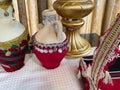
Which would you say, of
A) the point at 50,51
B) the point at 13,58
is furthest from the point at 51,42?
the point at 13,58

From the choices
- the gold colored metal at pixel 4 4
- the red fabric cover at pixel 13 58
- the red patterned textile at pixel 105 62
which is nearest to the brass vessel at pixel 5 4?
the gold colored metal at pixel 4 4

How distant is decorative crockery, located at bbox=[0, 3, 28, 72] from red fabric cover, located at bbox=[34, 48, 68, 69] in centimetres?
5

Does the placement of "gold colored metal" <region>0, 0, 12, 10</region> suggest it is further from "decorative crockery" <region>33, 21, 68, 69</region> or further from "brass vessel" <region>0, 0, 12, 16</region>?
"decorative crockery" <region>33, 21, 68, 69</region>

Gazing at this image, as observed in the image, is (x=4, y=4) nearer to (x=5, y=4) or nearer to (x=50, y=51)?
(x=5, y=4)

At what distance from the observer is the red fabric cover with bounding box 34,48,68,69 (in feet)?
1.63

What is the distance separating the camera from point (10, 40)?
1.55 feet

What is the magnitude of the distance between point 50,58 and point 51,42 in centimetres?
5

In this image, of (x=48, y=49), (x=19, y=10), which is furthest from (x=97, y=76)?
(x=19, y=10)

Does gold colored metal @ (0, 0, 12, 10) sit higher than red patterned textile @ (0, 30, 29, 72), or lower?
higher

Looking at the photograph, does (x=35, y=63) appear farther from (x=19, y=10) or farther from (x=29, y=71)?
(x=19, y=10)

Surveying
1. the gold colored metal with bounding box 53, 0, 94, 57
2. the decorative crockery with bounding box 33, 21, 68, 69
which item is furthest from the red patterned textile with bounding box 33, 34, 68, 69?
the gold colored metal with bounding box 53, 0, 94, 57

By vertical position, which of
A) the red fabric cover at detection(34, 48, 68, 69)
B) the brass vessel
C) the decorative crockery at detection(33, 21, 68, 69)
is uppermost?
the brass vessel

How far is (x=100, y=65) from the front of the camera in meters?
0.38

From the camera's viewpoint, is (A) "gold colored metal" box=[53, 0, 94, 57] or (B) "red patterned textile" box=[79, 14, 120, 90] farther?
(A) "gold colored metal" box=[53, 0, 94, 57]
